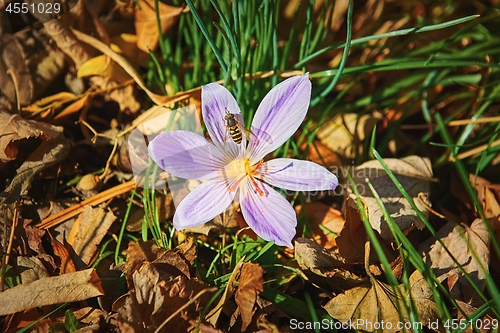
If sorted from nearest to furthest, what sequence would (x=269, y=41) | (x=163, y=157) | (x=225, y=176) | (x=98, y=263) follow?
(x=163, y=157) → (x=225, y=176) → (x=98, y=263) → (x=269, y=41)

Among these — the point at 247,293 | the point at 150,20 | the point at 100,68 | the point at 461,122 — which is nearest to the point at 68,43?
the point at 100,68

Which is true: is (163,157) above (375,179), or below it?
above

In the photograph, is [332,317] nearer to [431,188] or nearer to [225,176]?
[225,176]

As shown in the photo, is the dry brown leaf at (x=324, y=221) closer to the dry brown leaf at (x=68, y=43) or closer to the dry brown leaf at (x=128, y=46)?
the dry brown leaf at (x=128, y=46)

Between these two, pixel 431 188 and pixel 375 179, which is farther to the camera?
pixel 431 188

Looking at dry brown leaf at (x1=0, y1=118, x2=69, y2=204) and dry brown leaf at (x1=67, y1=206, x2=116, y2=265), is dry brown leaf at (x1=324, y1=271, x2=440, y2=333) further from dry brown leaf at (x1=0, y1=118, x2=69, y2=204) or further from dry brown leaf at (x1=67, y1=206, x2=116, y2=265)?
dry brown leaf at (x1=0, y1=118, x2=69, y2=204)

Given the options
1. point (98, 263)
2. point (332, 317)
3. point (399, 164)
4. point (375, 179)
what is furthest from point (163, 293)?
point (399, 164)

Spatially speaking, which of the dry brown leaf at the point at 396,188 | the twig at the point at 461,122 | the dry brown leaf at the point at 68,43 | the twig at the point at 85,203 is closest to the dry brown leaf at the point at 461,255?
the dry brown leaf at the point at 396,188
